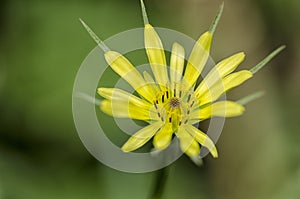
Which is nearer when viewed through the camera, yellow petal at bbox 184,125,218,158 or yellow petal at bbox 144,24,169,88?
yellow petal at bbox 184,125,218,158

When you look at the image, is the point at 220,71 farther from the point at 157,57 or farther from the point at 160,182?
the point at 160,182

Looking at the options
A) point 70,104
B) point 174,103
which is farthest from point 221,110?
point 70,104

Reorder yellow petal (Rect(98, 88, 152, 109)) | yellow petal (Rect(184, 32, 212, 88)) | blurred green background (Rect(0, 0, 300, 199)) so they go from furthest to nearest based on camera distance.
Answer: blurred green background (Rect(0, 0, 300, 199)) < yellow petal (Rect(184, 32, 212, 88)) < yellow petal (Rect(98, 88, 152, 109))

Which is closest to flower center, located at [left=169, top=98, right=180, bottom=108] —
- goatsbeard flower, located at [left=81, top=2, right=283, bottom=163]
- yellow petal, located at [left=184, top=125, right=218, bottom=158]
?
goatsbeard flower, located at [left=81, top=2, right=283, bottom=163]

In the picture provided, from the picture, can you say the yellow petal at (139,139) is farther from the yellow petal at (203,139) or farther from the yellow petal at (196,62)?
the yellow petal at (196,62)

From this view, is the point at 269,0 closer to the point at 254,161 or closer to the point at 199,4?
the point at 199,4

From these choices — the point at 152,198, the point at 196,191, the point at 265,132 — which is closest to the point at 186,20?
the point at 265,132

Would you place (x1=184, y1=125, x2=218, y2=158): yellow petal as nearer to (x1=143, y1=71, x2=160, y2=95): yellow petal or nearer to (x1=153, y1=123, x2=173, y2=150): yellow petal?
(x1=153, y1=123, x2=173, y2=150): yellow petal
